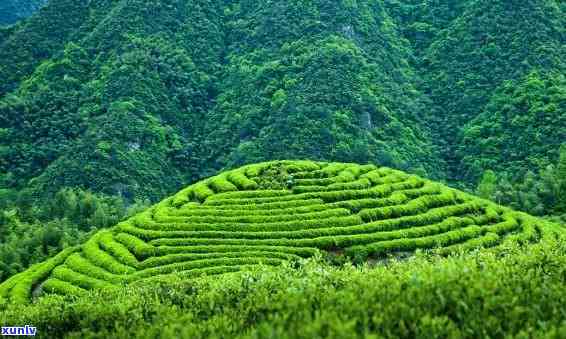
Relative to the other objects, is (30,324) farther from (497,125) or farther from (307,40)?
(307,40)

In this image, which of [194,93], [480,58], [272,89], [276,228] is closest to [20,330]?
[276,228]

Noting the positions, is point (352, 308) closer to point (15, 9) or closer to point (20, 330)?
point (20, 330)

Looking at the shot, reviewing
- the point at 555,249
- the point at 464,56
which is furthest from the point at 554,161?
the point at 555,249

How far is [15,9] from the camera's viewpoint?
17650cm

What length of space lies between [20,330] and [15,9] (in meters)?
181

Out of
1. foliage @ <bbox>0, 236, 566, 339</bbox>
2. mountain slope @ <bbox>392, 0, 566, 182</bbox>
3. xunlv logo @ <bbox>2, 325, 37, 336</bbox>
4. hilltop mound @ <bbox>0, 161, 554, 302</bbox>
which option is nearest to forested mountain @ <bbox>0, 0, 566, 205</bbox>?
mountain slope @ <bbox>392, 0, 566, 182</bbox>

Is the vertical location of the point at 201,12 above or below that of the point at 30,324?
above

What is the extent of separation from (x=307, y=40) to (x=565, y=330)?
103 m

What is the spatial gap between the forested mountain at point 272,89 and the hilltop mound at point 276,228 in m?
34.3

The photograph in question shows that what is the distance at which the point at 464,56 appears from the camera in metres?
109

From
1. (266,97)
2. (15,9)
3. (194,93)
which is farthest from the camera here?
(15,9)

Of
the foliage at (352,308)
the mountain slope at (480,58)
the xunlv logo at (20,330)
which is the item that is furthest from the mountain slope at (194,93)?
the xunlv logo at (20,330)

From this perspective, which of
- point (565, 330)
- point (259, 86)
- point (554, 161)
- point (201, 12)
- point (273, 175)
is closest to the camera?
point (565, 330)

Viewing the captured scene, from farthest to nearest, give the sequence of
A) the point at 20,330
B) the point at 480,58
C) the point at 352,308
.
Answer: the point at 480,58 → the point at 20,330 → the point at 352,308
